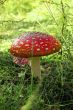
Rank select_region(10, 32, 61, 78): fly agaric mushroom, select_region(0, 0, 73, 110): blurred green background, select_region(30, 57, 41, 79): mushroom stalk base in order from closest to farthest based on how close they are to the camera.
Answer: select_region(0, 0, 73, 110): blurred green background < select_region(10, 32, 61, 78): fly agaric mushroom < select_region(30, 57, 41, 79): mushroom stalk base

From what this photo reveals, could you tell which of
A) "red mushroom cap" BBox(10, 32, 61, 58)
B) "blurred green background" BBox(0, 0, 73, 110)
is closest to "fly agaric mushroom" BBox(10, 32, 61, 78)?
"red mushroom cap" BBox(10, 32, 61, 58)

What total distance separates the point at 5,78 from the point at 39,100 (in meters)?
0.50

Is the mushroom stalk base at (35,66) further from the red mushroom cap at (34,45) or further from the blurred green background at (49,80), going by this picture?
the red mushroom cap at (34,45)

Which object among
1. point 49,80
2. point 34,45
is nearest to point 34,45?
point 34,45

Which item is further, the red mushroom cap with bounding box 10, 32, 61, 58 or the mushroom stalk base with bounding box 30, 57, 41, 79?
the mushroom stalk base with bounding box 30, 57, 41, 79

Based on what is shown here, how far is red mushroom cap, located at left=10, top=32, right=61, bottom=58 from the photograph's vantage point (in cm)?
205

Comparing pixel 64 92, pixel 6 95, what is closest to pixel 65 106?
pixel 64 92

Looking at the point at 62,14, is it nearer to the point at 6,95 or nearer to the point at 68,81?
the point at 68,81

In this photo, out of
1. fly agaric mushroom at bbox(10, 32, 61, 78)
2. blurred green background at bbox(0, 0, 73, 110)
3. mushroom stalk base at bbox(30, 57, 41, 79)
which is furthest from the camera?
mushroom stalk base at bbox(30, 57, 41, 79)

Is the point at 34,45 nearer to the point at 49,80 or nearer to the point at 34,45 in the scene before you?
the point at 34,45

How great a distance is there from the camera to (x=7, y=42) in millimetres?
3412

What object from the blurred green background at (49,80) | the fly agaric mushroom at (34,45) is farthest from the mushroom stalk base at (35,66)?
the fly agaric mushroom at (34,45)

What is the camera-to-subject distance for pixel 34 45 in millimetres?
2057

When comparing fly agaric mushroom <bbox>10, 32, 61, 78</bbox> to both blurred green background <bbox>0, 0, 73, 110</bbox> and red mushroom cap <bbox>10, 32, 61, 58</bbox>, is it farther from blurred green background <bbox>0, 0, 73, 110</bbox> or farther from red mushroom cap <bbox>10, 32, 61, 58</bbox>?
blurred green background <bbox>0, 0, 73, 110</bbox>
